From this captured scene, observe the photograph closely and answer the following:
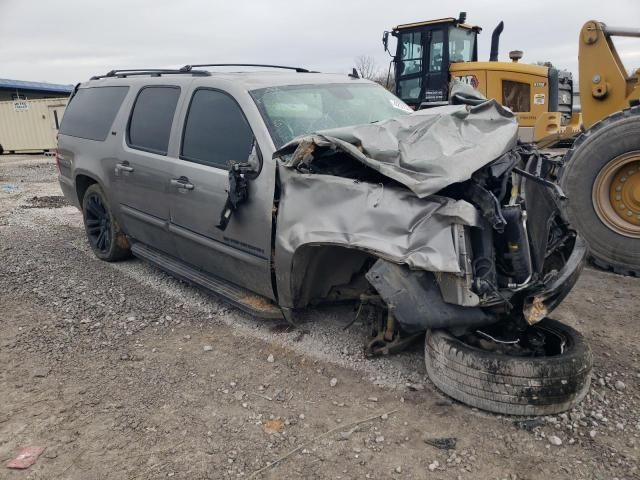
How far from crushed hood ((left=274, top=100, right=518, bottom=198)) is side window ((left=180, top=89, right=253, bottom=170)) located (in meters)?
0.51

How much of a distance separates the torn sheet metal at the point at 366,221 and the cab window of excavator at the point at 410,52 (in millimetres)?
7191

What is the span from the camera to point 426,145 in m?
2.93

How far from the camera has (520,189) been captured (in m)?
3.02

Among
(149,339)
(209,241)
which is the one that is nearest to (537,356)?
(209,241)

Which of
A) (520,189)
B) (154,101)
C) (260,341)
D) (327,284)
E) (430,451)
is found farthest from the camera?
(154,101)

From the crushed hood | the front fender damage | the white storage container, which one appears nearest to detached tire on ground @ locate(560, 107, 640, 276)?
the crushed hood

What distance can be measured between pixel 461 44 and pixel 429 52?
0.70 m

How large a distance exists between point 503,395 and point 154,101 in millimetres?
3699

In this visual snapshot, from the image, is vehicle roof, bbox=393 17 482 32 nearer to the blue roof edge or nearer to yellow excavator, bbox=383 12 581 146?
yellow excavator, bbox=383 12 581 146

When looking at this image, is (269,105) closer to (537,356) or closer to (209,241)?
(209,241)

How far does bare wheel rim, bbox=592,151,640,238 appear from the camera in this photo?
4.73 metres

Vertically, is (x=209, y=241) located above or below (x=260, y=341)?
above

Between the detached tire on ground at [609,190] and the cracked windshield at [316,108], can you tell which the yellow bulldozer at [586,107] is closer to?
the detached tire on ground at [609,190]

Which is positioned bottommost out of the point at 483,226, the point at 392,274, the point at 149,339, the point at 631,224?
the point at 149,339
